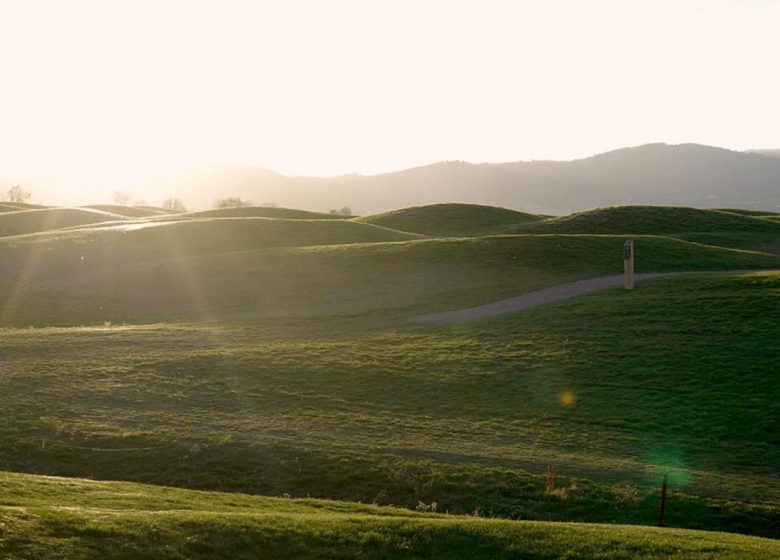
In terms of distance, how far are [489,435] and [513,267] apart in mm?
32333

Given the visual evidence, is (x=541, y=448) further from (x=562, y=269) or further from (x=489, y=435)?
(x=562, y=269)

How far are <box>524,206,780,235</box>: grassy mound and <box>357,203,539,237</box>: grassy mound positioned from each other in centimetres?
686

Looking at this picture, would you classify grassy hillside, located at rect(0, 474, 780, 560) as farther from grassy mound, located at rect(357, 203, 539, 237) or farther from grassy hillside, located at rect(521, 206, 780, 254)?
→ grassy mound, located at rect(357, 203, 539, 237)

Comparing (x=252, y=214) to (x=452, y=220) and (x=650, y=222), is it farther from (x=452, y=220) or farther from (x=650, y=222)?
(x=650, y=222)

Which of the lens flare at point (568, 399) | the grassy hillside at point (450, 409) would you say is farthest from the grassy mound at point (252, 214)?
the lens flare at point (568, 399)

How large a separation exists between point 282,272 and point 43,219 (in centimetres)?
5679

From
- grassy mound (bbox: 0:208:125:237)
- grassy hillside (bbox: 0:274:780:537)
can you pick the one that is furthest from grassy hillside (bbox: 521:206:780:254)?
grassy mound (bbox: 0:208:125:237)

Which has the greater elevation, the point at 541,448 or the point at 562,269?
the point at 562,269

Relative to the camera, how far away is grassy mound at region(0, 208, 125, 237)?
3780 inches

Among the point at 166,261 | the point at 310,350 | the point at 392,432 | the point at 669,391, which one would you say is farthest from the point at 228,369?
the point at 166,261

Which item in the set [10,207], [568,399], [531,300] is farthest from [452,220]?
[10,207]

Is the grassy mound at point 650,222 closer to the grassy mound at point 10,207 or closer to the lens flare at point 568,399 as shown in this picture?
the lens flare at point 568,399

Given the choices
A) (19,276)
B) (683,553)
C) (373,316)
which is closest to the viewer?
(683,553)

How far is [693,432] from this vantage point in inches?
1028
